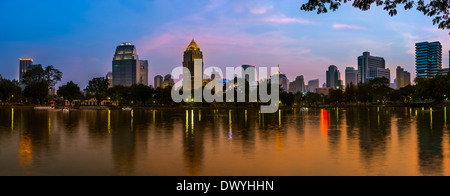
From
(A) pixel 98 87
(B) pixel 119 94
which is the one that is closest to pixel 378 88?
(B) pixel 119 94

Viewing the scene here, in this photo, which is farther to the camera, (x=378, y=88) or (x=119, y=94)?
(x=378, y=88)

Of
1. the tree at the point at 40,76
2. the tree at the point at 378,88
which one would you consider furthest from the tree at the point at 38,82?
the tree at the point at 378,88

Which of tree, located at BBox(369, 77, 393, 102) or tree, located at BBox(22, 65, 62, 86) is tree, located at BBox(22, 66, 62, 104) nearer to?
tree, located at BBox(22, 65, 62, 86)

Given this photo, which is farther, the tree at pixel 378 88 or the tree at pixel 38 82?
the tree at pixel 378 88

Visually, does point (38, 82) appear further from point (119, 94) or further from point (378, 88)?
point (378, 88)

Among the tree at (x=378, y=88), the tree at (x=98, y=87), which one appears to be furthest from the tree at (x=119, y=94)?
the tree at (x=378, y=88)

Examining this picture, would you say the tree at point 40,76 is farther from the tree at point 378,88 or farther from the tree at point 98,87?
the tree at point 378,88

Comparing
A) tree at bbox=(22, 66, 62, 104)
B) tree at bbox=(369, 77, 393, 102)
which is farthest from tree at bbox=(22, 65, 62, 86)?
tree at bbox=(369, 77, 393, 102)

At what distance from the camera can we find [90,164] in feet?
39.1

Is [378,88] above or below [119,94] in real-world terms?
above

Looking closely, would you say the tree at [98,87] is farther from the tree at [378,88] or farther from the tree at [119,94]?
the tree at [378,88]

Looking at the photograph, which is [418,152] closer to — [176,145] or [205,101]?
[176,145]
